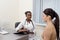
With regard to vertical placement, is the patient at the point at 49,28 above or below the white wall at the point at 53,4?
below

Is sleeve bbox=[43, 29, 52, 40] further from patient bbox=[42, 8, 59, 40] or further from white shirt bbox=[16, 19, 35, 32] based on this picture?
white shirt bbox=[16, 19, 35, 32]

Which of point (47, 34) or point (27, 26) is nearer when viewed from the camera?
point (47, 34)

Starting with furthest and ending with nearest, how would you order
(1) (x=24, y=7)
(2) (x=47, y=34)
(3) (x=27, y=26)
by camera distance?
(1) (x=24, y=7) → (3) (x=27, y=26) → (2) (x=47, y=34)

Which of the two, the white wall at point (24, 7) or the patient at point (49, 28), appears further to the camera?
the white wall at point (24, 7)

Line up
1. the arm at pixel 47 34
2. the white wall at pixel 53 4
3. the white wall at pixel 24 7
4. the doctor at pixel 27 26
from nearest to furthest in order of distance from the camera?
the arm at pixel 47 34 → the doctor at pixel 27 26 → the white wall at pixel 53 4 → the white wall at pixel 24 7

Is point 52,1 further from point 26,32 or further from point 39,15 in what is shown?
point 26,32

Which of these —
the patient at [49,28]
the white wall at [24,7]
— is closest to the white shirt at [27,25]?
the white wall at [24,7]

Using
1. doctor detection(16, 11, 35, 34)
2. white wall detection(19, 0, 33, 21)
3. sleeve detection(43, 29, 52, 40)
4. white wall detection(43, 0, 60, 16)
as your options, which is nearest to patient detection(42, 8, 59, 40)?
sleeve detection(43, 29, 52, 40)

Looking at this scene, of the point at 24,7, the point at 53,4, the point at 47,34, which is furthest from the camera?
the point at 24,7

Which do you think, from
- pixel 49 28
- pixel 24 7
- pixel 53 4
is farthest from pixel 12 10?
pixel 49 28

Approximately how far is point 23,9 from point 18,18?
1.18 ft

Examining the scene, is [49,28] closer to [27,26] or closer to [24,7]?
[27,26]

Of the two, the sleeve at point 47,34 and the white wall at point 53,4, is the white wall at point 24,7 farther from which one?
the sleeve at point 47,34

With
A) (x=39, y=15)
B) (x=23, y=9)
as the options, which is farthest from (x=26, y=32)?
(x=23, y=9)
